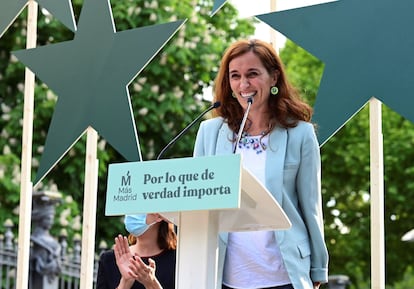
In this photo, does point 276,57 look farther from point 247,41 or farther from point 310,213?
point 310,213

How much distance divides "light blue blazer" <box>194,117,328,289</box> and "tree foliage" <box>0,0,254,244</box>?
22.3 feet

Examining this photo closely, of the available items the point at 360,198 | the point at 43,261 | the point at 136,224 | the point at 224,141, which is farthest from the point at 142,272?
the point at 360,198

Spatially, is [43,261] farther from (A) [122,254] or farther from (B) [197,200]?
(B) [197,200]

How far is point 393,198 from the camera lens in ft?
43.8

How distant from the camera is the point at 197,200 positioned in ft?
8.57

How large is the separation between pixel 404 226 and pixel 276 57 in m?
10.5

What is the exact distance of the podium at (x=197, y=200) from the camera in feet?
8.50

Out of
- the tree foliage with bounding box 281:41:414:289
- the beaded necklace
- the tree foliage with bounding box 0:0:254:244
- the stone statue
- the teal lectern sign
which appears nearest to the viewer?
the teal lectern sign

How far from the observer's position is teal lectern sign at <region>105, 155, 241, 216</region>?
2572 mm

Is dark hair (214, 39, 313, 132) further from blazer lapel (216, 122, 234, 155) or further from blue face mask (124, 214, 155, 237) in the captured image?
blue face mask (124, 214, 155, 237)

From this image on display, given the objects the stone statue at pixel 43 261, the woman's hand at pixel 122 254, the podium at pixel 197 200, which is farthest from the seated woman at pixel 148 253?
the stone statue at pixel 43 261

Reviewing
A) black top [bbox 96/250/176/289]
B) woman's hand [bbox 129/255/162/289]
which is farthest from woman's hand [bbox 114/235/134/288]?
black top [bbox 96/250/176/289]

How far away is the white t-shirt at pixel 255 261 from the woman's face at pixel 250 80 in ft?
0.60

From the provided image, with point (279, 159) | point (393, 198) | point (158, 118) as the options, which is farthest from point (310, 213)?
point (393, 198)
